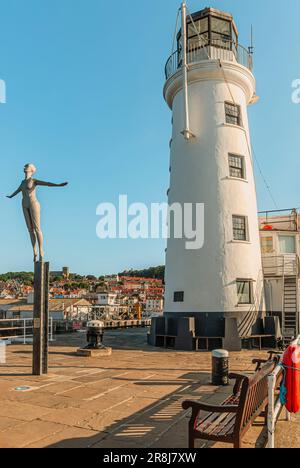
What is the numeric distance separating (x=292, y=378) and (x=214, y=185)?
14.8m

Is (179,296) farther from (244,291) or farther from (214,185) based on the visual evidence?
(214,185)

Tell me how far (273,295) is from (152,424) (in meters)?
16.8

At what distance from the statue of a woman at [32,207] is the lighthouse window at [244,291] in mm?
11278

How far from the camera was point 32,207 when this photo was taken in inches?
455

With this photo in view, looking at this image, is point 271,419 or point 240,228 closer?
point 271,419

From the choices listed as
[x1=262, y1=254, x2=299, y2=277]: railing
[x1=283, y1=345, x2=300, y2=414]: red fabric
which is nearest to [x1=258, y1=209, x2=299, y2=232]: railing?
[x1=262, y1=254, x2=299, y2=277]: railing

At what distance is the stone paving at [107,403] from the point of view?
5.93m

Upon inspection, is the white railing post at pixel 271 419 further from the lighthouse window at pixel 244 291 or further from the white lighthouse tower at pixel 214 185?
the lighthouse window at pixel 244 291

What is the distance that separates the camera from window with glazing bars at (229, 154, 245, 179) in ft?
69.1

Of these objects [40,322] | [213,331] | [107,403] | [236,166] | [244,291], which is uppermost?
[236,166]

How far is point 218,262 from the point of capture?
1975 centimetres

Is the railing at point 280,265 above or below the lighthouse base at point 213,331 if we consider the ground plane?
above

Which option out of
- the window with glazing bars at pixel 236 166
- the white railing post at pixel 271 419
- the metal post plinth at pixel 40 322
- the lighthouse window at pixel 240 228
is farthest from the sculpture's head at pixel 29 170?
the window with glazing bars at pixel 236 166

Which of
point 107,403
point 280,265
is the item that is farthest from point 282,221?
point 107,403
